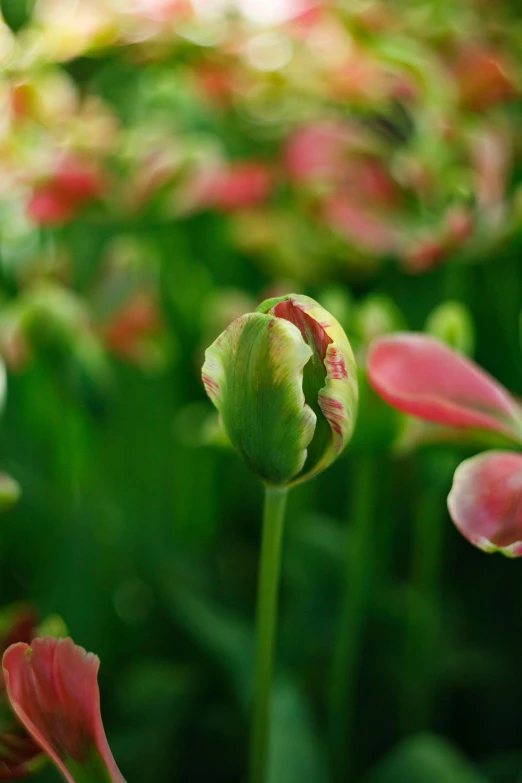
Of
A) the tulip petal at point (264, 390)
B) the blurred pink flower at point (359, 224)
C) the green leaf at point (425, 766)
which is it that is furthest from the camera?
the blurred pink flower at point (359, 224)

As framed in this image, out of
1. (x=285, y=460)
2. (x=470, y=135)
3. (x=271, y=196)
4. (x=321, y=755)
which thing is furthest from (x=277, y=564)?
(x=271, y=196)

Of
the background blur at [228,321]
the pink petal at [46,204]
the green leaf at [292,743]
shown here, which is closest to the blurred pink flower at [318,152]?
the background blur at [228,321]

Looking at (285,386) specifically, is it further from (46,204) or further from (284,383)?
(46,204)

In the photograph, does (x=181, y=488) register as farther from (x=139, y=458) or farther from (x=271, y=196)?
(x=271, y=196)

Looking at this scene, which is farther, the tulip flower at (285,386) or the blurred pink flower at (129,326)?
the blurred pink flower at (129,326)

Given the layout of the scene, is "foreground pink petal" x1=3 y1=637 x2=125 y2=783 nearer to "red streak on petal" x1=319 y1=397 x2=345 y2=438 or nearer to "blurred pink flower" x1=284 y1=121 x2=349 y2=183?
"red streak on petal" x1=319 y1=397 x2=345 y2=438

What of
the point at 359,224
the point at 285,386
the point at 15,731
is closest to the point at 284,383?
the point at 285,386

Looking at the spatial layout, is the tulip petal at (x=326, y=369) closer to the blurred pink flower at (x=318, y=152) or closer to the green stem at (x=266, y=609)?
the green stem at (x=266, y=609)

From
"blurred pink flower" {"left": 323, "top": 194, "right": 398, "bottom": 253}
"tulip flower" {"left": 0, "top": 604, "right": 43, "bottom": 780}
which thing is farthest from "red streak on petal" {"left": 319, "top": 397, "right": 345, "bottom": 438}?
"blurred pink flower" {"left": 323, "top": 194, "right": 398, "bottom": 253}
